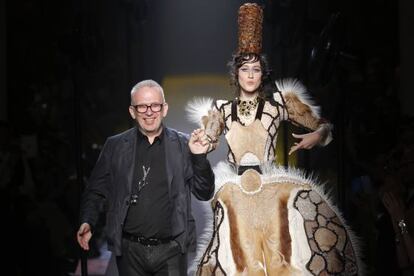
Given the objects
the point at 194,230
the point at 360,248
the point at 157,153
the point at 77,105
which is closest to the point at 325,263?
the point at 360,248

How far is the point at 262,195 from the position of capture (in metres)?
4.07

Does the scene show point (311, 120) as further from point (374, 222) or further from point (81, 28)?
point (81, 28)

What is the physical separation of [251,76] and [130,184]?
0.90m

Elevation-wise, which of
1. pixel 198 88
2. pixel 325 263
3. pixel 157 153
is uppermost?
pixel 198 88

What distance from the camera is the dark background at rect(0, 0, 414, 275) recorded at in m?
4.22

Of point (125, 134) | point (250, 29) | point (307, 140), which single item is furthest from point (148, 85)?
point (307, 140)

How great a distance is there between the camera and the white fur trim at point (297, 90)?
417cm

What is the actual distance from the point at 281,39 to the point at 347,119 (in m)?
0.59

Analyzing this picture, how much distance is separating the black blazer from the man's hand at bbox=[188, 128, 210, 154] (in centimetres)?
3

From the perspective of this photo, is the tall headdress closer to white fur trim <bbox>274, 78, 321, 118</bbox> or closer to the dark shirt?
white fur trim <bbox>274, 78, 321, 118</bbox>

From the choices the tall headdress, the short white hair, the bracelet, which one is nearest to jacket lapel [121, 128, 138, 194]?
the short white hair

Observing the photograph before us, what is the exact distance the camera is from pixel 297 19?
14.0 feet

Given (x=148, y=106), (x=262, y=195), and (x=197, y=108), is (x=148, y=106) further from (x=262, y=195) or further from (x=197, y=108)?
(x=262, y=195)

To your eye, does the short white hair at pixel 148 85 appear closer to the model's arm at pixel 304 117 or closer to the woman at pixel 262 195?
the woman at pixel 262 195
